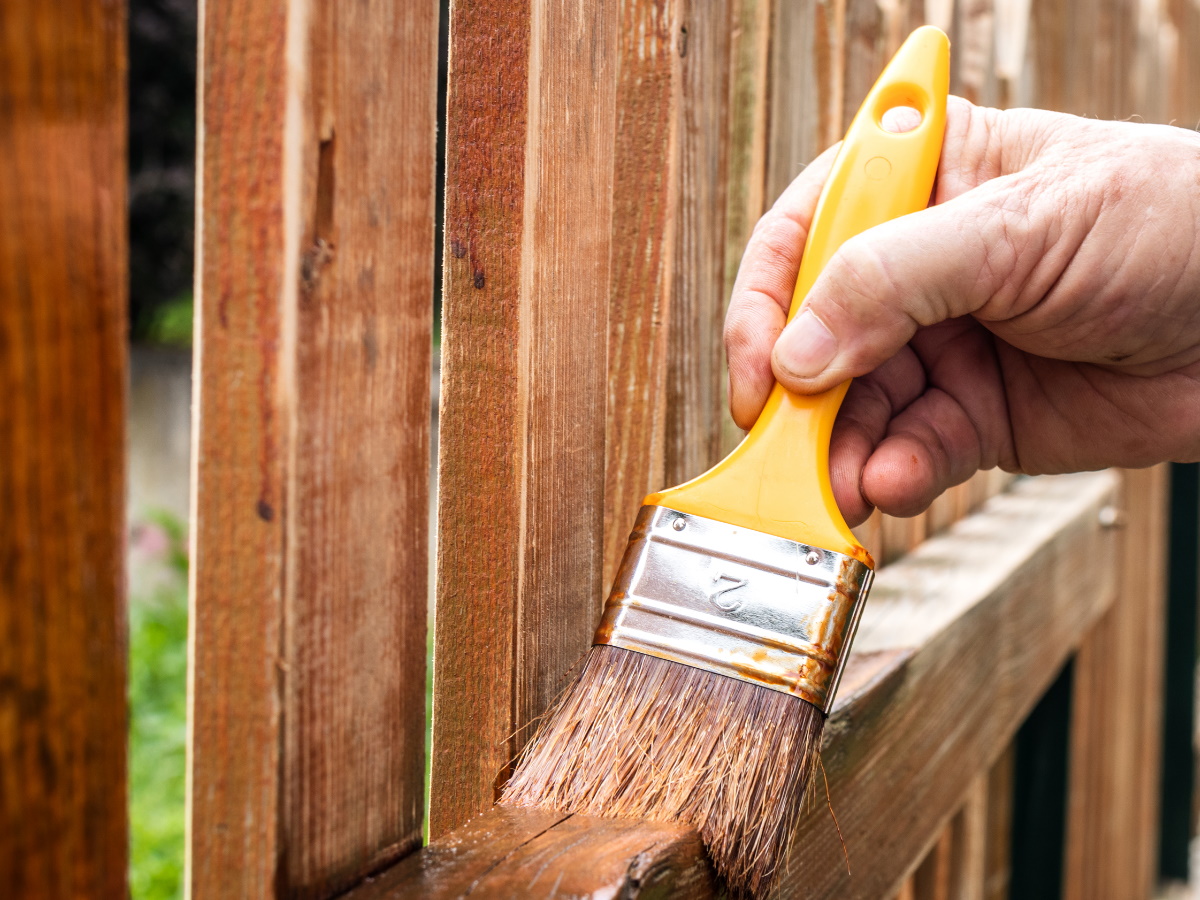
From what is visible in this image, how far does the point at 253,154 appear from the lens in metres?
0.58

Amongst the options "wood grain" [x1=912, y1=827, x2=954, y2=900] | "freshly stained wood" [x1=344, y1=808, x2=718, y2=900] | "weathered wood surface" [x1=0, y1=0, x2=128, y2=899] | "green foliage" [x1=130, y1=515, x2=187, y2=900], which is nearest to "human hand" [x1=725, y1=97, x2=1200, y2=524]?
"freshly stained wood" [x1=344, y1=808, x2=718, y2=900]

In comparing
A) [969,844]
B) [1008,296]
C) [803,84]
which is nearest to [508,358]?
[1008,296]

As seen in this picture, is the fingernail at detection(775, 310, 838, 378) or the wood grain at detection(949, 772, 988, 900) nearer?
the fingernail at detection(775, 310, 838, 378)

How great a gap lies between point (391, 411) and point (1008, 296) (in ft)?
2.20

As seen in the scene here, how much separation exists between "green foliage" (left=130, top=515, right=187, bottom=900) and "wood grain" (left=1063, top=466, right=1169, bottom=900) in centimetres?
223

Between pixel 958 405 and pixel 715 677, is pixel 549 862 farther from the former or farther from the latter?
pixel 958 405

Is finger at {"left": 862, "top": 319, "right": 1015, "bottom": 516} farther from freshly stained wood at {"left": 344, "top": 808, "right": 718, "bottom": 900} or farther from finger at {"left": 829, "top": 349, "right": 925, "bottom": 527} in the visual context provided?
freshly stained wood at {"left": 344, "top": 808, "right": 718, "bottom": 900}

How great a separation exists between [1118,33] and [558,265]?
2437 mm

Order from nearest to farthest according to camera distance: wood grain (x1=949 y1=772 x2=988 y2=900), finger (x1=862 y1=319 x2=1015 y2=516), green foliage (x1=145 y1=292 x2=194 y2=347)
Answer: finger (x1=862 y1=319 x2=1015 y2=516), wood grain (x1=949 y1=772 x2=988 y2=900), green foliage (x1=145 y1=292 x2=194 y2=347)

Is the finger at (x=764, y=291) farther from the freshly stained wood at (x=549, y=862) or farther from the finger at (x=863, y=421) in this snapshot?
the freshly stained wood at (x=549, y=862)

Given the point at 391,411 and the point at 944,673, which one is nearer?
the point at 391,411

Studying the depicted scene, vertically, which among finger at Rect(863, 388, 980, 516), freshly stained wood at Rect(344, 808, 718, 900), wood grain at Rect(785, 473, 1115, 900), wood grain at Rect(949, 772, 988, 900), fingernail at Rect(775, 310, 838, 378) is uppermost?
fingernail at Rect(775, 310, 838, 378)

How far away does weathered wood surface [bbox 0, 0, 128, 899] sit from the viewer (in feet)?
1.44

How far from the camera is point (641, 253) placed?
1008 millimetres
